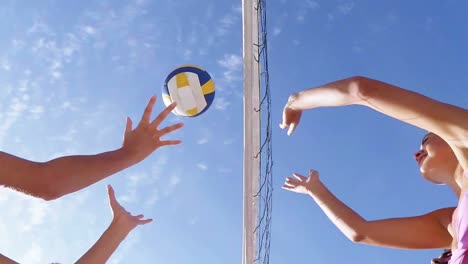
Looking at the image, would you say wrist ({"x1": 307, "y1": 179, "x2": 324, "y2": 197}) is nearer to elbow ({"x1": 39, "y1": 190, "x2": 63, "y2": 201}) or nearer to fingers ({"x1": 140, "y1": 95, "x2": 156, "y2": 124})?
fingers ({"x1": 140, "y1": 95, "x2": 156, "y2": 124})

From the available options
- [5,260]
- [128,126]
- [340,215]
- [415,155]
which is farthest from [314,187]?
[5,260]

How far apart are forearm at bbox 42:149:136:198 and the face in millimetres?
1422

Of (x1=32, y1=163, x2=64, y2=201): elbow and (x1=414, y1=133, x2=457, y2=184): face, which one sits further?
(x1=414, y1=133, x2=457, y2=184): face

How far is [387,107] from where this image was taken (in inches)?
98.8

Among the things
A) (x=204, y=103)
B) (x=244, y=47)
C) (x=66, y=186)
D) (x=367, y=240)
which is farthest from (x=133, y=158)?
(x=244, y=47)

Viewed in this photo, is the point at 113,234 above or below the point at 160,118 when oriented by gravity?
below

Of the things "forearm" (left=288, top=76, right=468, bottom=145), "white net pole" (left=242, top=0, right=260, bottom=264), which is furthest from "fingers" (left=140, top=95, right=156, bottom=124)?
"white net pole" (left=242, top=0, right=260, bottom=264)

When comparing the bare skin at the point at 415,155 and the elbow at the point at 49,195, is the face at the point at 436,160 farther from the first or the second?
the elbow at the point at 49,195

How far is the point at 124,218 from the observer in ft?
14.4

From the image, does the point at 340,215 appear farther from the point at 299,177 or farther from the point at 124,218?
the point at 124,218

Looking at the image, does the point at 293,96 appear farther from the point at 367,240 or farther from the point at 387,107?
the point at 367,240

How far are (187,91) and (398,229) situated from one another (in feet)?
12.3

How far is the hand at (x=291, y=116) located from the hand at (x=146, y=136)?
0.53 metres

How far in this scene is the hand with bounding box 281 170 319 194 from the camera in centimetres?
457
